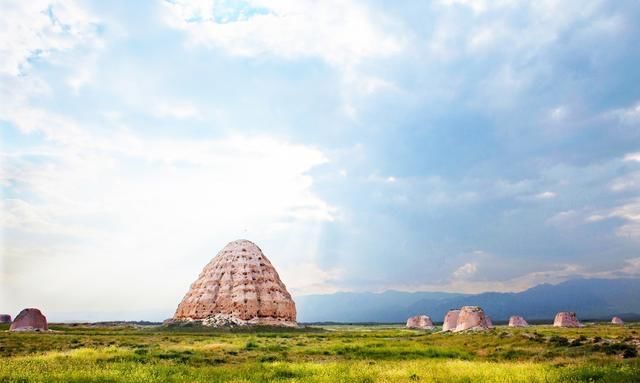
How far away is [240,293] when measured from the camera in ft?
357

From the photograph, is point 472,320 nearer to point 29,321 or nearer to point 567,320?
point 567,320

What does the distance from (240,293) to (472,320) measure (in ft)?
176

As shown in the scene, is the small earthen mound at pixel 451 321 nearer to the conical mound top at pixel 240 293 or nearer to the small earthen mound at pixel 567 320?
the small earthen mound at pixel 567 320

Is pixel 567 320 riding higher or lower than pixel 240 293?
lower

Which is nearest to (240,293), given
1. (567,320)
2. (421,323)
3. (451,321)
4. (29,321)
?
(29,321)

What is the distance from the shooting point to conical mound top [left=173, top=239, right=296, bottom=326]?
10669 cm

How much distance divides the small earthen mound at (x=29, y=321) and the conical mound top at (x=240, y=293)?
3179 cm

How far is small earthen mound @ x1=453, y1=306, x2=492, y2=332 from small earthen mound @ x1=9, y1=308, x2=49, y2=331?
7733cm

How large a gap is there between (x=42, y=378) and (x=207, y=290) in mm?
96948

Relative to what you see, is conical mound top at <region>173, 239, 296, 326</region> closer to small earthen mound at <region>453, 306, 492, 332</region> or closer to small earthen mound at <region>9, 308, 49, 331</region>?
small earthen mound at <region>9, 308, 49, 331</region>

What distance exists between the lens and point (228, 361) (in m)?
30.3

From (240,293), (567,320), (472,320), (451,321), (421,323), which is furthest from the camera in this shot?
(421,323)

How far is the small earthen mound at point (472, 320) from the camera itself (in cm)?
8000

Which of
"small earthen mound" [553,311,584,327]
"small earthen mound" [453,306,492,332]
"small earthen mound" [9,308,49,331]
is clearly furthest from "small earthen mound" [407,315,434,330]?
"small earthen mound" [9,308,49,331]
